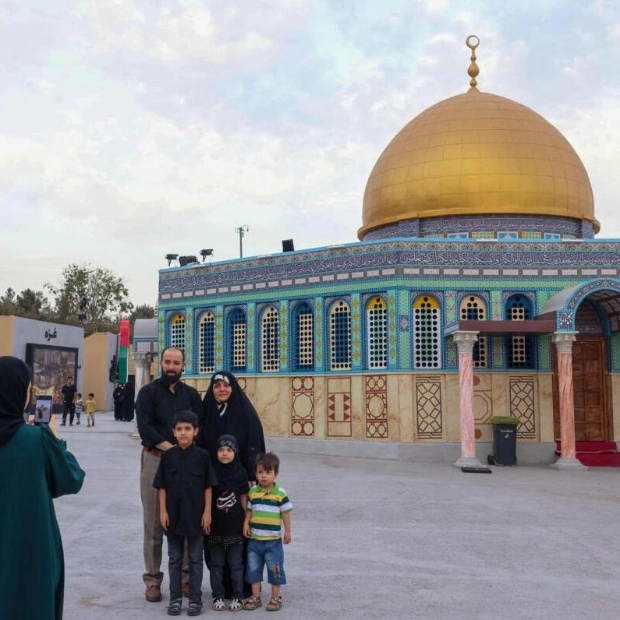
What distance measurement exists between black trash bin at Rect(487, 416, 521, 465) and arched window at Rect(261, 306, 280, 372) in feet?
19.8

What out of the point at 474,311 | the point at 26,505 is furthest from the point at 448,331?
the point at 26,505

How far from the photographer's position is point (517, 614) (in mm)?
6051

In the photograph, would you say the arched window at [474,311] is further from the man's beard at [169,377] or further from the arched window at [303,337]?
the man's beard at [169,377]

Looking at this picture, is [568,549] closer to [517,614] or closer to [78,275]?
[517,614]

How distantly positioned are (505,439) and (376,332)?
3.89 metres

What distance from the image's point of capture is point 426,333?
18.7 metres

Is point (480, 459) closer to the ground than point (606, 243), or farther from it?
closer to the ground

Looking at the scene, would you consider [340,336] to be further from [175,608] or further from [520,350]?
[175,608]

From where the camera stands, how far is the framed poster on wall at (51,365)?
35.4m

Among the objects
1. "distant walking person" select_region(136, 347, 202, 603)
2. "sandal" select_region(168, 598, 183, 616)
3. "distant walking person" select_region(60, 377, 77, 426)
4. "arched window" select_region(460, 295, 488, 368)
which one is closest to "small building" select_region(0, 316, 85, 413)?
"distant walking person" select_region(60, 377, 77, 426)

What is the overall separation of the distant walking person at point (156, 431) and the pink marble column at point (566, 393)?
1212cm

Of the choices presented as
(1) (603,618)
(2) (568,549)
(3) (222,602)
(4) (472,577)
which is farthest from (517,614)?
(2) (568,549)

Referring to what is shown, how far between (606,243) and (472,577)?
1352 centimetres

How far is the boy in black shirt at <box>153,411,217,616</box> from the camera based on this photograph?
6.03 meters
